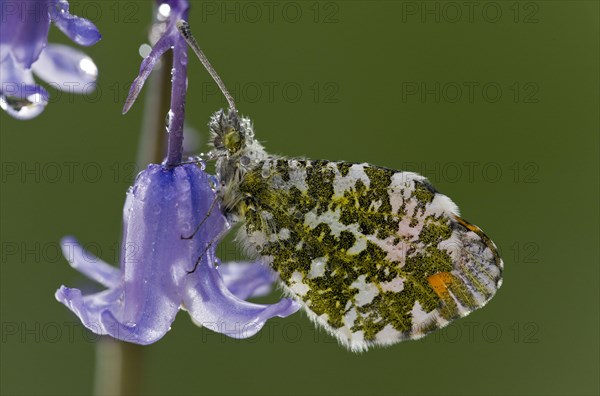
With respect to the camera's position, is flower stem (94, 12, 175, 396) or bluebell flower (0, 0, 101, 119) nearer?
bluebell flower (0, 0, 101, 119)

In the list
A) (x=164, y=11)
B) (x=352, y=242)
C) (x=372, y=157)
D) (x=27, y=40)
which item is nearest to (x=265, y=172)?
(x=352, y=242)

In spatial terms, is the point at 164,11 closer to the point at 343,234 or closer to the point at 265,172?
the point at 265,172

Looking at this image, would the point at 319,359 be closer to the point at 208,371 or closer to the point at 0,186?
the point at 208,371

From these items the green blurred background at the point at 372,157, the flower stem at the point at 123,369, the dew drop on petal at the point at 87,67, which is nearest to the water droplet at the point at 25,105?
the dew drop on petal at the point at 87,67

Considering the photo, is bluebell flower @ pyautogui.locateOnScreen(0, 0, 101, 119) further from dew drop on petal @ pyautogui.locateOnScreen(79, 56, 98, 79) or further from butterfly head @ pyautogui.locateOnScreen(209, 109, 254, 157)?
butterfly head @ pyautogui.locateOnScreen(209, 109, 254, 157)

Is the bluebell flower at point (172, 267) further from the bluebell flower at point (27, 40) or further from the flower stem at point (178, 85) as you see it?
the bluebell flower at point (27, 40)

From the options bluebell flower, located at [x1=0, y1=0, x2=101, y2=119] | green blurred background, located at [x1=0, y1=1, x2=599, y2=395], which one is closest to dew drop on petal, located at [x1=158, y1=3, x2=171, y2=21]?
Result: bluebell flower, located at [x1=0, y1=0, x2=101, y2=119]
